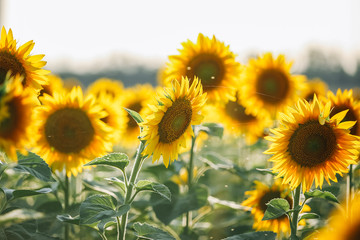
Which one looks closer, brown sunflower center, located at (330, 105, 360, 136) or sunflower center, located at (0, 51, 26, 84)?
sunflower center, located at (0, 51, 26, 84)

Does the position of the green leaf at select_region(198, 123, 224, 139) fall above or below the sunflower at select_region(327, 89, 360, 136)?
below

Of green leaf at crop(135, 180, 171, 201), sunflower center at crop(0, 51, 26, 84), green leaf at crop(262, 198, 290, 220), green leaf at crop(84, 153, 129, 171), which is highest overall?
sunflower center at crop(0, 51, 26, 84)

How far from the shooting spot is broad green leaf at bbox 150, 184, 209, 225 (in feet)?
6.90

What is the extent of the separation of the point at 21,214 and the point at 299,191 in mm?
1297

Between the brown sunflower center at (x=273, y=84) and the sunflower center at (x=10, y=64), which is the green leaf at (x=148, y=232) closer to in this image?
the sunflower center at (x=10, y=64)

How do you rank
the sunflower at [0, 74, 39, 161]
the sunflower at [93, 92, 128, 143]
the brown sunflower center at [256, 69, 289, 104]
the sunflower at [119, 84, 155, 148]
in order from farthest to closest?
the brown sunflower center at [256, 69, 289, 104] → the sunflower at [119, 84, 155, 148] → the sunflower at [93, 92, 128, 143] → the sunflower at [0, 74, 39, 161]

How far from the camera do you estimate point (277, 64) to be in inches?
125

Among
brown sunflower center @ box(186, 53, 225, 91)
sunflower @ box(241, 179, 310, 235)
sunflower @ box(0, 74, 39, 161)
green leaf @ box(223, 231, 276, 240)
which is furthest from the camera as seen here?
brown sunflower center @ box(186, 53, 225, 91)

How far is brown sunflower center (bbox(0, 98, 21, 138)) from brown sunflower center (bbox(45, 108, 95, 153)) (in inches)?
28.2

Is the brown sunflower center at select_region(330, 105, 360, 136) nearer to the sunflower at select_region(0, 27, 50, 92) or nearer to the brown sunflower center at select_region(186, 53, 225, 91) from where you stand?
the brown sunflower center at select_region(186, 53, 225, 91)

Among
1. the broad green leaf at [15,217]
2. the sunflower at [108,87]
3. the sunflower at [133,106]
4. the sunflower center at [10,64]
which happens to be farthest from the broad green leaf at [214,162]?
the sunflower at [108,87]

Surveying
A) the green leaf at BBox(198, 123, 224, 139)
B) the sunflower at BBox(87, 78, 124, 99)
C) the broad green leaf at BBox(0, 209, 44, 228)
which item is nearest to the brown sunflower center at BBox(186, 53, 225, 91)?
the green leaf at BBox(198, 123, 224, 139)

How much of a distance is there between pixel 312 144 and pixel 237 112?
150 cm

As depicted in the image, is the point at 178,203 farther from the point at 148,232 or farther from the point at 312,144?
the point at 312,144
